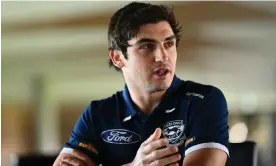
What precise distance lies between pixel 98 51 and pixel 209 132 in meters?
3.40

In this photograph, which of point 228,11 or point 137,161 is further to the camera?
point 228,11

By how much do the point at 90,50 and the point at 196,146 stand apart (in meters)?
3.39

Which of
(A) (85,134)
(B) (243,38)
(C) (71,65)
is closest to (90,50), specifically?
(C) (71,65)

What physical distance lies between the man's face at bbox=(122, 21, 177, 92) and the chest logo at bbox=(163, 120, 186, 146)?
10 centimetres

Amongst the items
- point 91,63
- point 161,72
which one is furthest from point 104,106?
point 91,63

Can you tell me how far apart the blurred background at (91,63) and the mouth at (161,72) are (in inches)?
53.2

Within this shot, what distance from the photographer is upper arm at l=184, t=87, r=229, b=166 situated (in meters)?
1.10

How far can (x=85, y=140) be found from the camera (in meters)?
1.26

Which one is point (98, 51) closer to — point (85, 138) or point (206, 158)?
point (85, 138)

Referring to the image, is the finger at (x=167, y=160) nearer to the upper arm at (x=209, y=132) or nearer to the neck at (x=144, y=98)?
the upper arm at (x=209, y=132)

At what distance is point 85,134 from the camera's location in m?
1.26

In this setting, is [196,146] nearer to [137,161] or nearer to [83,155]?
[137,161]

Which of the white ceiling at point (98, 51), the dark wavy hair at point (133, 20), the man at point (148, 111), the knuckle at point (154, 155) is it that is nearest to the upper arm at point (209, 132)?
the man at point (148, 111)

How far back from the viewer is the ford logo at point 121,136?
119 cm
